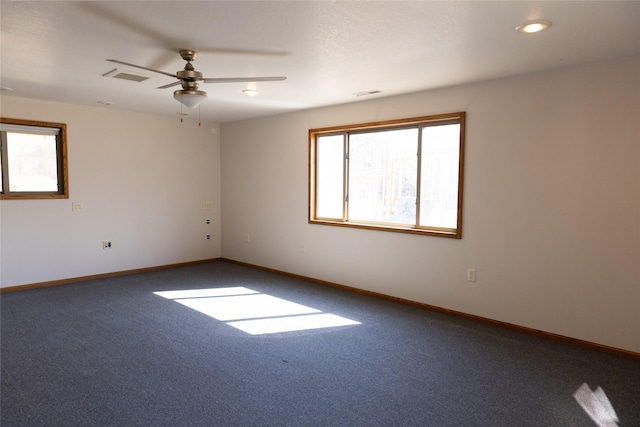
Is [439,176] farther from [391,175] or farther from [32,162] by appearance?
[32,162]

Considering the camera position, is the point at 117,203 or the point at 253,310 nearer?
the point at 253,310

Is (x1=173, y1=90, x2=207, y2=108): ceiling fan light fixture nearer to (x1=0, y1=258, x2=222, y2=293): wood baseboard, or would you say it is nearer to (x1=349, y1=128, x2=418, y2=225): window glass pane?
(x1=349, y1=128, x2=418, y2=225): window glass pane

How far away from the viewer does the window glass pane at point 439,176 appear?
14.0ft

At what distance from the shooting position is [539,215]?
3.62 meters

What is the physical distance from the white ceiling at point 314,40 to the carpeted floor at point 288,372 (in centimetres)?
236

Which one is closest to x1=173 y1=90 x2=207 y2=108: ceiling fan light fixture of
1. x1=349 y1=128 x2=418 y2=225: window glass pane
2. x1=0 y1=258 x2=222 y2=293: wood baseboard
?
x1=349 y1=128 x2=418 y2=225: window glass pane

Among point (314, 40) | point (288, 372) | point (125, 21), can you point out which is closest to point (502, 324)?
point (288, 372)

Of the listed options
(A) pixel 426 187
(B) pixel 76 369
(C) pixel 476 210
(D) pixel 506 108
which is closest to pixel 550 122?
(D) pixel 506 108

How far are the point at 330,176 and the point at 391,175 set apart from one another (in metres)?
0.99

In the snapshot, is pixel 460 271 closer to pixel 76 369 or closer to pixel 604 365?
pixel 604 365

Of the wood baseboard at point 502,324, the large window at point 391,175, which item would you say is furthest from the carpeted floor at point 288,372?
the large window at point 391,175

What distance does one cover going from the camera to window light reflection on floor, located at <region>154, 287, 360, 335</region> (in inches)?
152

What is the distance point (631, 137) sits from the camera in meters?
3.13

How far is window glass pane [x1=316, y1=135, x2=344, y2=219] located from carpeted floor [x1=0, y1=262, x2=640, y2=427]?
1.58 metres
